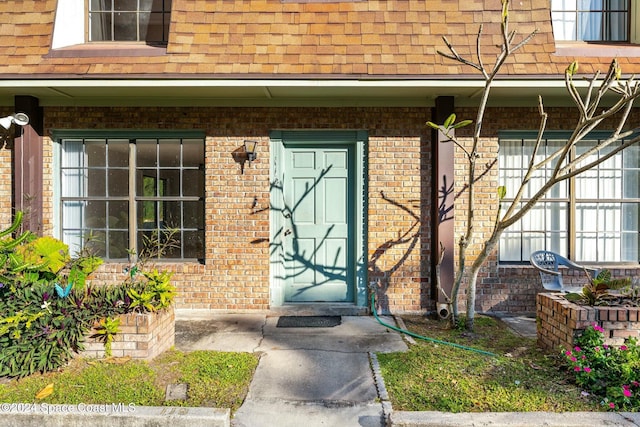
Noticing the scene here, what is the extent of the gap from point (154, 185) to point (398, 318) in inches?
152

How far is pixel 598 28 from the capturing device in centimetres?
600

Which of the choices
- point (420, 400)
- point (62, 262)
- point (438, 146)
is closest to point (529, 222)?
point (438, 146)

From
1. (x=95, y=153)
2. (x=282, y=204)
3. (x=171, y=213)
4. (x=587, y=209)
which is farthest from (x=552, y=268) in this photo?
(x=95, y=153)

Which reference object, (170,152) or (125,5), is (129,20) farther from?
(170,152)

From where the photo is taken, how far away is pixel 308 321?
5.32 meters

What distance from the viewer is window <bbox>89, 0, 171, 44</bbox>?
6113mm

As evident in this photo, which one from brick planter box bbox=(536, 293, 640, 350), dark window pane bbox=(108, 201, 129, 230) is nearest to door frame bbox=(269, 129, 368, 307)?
dark window pane bbox=(108, 201, 129, 230)

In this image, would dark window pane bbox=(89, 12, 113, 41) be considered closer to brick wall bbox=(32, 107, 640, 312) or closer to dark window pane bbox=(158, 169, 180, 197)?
brick wall bbox=(32, 107, 640, 312)

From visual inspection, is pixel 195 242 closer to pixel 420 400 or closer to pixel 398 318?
pixel 398 318

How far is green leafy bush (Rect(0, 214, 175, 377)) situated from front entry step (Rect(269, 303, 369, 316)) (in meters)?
1.92

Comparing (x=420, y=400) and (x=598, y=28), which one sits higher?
(x=598, y=28)

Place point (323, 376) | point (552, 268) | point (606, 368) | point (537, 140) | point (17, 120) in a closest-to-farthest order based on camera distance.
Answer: point (606, 368)
point (323, 376)
point (537, 140)
point (17, 120)
point (552, 268)

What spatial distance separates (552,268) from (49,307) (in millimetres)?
5738

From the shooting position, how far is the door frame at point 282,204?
5723mm
